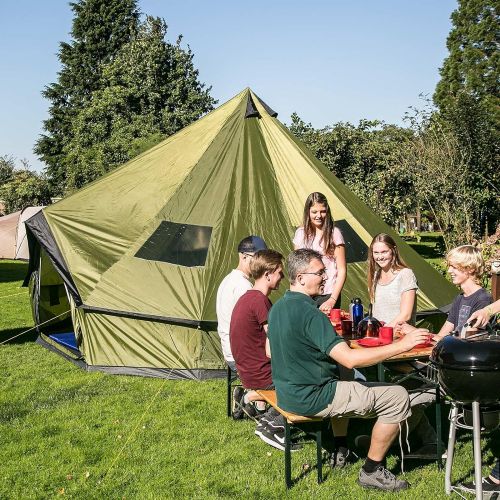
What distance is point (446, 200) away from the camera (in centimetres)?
1869

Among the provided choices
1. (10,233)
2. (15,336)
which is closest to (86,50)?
(10,233)

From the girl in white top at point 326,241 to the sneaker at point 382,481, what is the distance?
1.92m

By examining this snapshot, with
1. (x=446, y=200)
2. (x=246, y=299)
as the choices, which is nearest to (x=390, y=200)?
(x=446, y=200)

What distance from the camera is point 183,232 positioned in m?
7.85

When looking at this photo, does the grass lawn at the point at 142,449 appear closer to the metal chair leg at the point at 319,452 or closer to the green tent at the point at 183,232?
the metal chair leg at the point at 319,452

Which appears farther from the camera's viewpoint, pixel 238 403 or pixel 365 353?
pixel 238 403

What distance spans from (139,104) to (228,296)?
27.7 metres

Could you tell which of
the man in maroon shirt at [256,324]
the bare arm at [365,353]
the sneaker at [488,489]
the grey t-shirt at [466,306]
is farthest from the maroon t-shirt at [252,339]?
the sneaker at [488,489]

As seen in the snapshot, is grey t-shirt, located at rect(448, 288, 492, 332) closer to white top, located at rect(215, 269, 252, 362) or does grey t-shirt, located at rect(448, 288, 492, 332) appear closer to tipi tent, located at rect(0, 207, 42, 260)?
white top, located at rect(215, 269, 252, 362)

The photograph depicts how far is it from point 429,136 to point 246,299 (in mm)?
16821

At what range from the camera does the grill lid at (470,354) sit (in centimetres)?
348

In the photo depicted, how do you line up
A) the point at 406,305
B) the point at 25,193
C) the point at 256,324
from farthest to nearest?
1. the point at 25,193
2. the point at 406,305
3. the point at 256,324

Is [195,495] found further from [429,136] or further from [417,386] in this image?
Answer: [429,136]

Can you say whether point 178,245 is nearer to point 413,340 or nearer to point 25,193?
point 413,340
